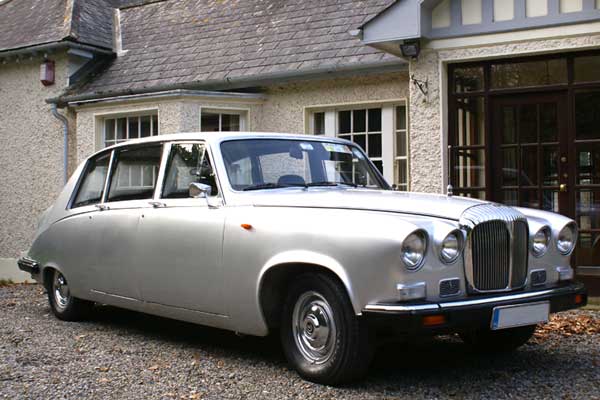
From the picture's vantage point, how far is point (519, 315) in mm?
4508

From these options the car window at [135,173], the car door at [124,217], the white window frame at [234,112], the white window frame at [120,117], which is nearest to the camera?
the car door at [124,217]

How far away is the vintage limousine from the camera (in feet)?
14.0

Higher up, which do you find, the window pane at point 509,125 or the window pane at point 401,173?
the window pane at point 509,125

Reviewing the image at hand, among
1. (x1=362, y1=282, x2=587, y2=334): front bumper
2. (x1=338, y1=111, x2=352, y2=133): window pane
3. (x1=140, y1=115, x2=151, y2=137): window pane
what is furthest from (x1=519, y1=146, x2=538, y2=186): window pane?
(x1=140, y1=115, x2=151, y2=137): window pane

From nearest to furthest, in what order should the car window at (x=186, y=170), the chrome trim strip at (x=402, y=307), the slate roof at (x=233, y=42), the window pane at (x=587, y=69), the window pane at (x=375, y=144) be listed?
the chrome trim strip at (x=402, y=307)
the car window at (x=186, y=170)
the window pane at (x=587, y=69)
the window pane at (x=375, y=144)
the slate roof at (x=233, y=42)

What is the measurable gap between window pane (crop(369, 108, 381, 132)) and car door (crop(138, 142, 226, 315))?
5075mm

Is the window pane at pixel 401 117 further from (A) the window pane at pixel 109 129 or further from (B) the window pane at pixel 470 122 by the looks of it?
(A) the window pane at pixel 109 129

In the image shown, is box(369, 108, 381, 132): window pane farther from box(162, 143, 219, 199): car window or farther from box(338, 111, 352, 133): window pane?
box(162, 143, 219, 199): car window

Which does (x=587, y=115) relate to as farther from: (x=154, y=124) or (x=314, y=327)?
(x=154, y=124)

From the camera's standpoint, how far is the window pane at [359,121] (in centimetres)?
1068

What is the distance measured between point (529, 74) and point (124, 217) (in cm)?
479

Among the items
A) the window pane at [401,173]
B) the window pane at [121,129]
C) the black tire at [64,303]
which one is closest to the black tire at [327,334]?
the black tire at [64,303]

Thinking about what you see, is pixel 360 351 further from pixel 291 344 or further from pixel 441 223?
pixel 441 223

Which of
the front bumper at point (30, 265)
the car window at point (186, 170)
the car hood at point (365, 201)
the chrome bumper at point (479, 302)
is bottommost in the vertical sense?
the chrome bumper at point (479, 302)
